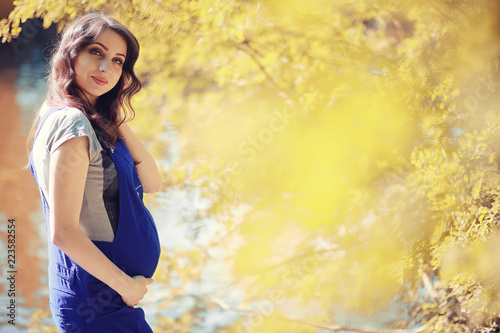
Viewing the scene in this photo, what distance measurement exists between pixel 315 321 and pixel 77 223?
1.83m

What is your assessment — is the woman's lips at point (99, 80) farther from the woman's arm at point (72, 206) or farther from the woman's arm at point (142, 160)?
the woman's arm at point (72, 206)

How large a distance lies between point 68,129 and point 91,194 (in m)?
0.18

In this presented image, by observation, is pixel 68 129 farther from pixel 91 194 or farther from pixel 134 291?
pixel 134 291

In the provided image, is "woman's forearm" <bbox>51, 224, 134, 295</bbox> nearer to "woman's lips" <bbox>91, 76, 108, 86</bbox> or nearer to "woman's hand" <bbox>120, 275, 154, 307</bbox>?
"woman's hand" <bbox>120, 275, 154, 307</bbox>

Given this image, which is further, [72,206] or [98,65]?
[98,65]

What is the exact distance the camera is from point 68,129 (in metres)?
1.09

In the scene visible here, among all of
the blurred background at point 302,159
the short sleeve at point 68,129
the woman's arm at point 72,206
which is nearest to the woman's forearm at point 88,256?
the woman's arm at point 72,206

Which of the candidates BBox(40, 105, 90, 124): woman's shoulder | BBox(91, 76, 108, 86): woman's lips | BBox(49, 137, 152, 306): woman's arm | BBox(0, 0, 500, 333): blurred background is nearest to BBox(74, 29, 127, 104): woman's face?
BBox(91, 76, 108, 86): woman's lips

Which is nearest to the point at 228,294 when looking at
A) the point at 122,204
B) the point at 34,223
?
the point at 34,223

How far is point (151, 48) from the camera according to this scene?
265cm

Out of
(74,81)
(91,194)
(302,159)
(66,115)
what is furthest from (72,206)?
(302,159)

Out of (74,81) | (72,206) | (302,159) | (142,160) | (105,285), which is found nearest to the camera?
(72,206)

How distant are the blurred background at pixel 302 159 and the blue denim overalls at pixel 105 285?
1.33 m

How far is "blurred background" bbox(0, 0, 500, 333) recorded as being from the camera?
2475mm
